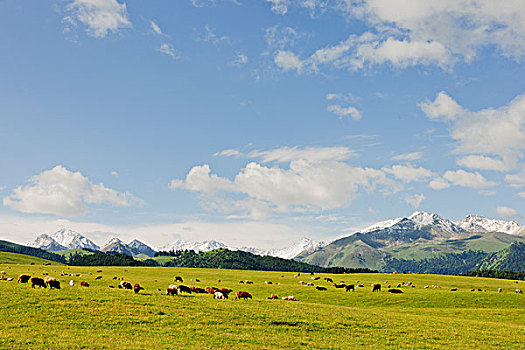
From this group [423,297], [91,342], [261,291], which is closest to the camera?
[91,342]

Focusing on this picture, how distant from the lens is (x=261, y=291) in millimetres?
68438

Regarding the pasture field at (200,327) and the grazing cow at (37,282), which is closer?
the pasture field at (200,327)

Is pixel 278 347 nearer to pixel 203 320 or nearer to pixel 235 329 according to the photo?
pixel 235 329

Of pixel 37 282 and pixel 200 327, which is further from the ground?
pixel 37 282

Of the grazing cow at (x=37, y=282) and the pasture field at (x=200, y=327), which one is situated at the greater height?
the grazing cow at (x=37, y=282)

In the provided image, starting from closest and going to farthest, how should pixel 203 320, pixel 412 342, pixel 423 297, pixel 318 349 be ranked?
pixel 318 349 → pixel 412 342 → pixel 203 320 → pixel 423 297

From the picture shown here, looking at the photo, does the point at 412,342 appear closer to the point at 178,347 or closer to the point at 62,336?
the point at 178,347

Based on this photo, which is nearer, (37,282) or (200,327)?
(200,327)

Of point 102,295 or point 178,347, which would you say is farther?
point 102,295

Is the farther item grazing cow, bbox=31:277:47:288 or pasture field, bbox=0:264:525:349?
grazing cow, bbox=31:277:47:288

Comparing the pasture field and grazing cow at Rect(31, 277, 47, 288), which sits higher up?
grazing cow at Rect(31, 277, 47, 288)

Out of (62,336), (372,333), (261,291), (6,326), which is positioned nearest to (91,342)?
(62,336)

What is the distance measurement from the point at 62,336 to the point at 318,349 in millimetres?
15792

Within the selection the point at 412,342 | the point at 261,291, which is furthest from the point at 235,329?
the point at 261,291
